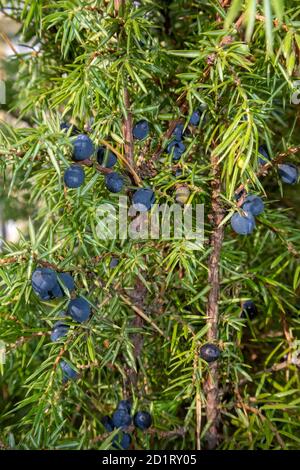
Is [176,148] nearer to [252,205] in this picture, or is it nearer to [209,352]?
[252,205]

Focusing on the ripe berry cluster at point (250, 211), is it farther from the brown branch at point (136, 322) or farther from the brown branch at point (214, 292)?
the brown branch at point (136, 322)

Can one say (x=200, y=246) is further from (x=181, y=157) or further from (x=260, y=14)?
(x=260, y=14)

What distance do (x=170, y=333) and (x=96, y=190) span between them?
0.22 m

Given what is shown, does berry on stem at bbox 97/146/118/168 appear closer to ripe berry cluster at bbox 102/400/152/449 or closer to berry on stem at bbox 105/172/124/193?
berry on stem at bbox 105/172/124/193

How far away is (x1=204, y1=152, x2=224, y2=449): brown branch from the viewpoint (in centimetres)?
61

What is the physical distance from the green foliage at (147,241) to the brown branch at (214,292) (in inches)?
0.4

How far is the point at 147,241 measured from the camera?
2.04 feet

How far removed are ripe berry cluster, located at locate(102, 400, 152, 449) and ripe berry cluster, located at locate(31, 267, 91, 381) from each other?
95 mm

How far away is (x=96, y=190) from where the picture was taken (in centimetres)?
62

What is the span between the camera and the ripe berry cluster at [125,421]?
677 mm

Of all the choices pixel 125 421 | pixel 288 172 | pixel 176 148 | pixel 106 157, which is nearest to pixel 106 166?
pixel 106 157

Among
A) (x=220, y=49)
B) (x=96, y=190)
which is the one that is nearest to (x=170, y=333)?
(x=96, y=190)

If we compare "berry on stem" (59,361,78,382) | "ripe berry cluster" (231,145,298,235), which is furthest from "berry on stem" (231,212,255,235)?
"berry on stem" (59,361,78,382)

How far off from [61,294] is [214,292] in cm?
19
